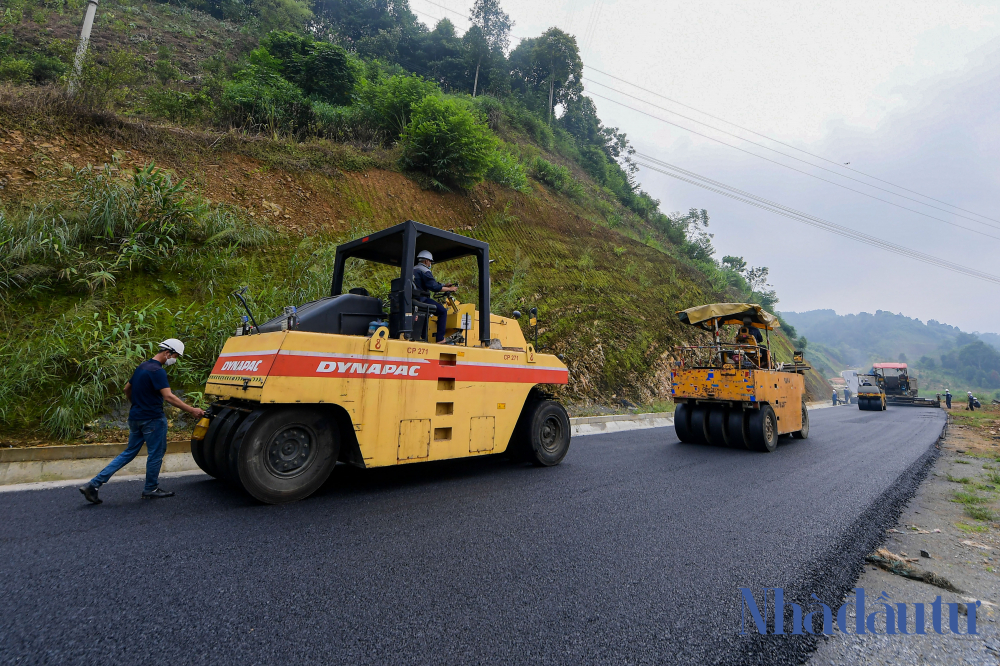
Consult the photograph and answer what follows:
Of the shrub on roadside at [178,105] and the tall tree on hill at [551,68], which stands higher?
the tall tree on hill at [551,68]

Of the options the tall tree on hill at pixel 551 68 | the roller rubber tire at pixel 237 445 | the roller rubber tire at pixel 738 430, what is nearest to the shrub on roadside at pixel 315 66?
the roller rubber tire at pixel 237 445

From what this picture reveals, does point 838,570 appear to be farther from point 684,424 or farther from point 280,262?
point 280,262

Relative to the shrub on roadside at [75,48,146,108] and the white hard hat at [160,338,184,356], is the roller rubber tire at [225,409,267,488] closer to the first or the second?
the white hard hat at [160,338,184,356]

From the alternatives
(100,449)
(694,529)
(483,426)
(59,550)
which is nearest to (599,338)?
(483,426)

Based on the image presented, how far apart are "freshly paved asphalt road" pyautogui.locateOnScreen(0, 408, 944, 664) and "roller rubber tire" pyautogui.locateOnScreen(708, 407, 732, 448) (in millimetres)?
3206

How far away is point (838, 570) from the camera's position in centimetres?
297

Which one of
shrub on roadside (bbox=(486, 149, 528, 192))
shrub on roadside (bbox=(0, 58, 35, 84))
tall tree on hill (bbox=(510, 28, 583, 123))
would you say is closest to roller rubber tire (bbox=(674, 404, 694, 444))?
shrub on roadside (bbox=(486, 149, 528, 192))

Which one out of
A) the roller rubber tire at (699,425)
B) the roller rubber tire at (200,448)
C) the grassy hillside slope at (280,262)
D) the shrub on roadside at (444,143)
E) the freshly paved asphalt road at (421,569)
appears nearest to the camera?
the freshly paved asphalt road at (421,569)

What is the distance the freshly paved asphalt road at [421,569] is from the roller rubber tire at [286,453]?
0.60 ft

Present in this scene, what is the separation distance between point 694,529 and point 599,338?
11.2 m

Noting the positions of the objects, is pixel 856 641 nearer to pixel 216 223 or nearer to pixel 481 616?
pixel 481 616

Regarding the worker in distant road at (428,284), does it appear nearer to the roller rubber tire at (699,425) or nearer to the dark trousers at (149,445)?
the dark trousers at (149,445)

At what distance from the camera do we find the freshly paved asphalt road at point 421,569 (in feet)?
6.57

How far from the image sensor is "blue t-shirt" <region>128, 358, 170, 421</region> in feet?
13.3
